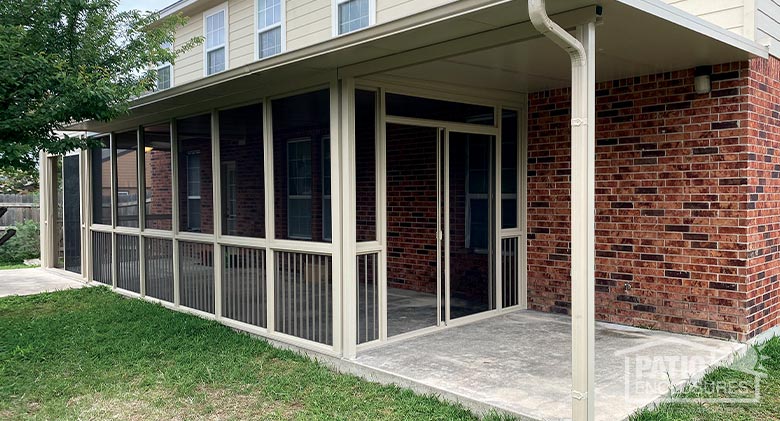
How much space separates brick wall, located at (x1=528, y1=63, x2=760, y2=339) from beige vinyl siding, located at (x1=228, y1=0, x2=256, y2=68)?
6850 mm

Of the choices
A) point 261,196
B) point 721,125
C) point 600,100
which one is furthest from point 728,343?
point 261,196

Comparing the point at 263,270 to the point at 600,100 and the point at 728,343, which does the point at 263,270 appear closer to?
the point at 600,100

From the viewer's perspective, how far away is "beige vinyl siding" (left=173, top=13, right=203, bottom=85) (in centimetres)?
1257

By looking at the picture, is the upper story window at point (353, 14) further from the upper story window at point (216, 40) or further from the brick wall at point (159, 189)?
the brick wall at point (159, 189)

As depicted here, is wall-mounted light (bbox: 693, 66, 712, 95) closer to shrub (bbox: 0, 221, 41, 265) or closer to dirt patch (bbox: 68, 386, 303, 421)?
dirt patch (bbox: 68, 386, 303, 421)

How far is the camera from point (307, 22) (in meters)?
10.2

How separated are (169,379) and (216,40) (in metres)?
9.16

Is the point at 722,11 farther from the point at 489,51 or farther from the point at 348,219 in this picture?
the point at 348,219

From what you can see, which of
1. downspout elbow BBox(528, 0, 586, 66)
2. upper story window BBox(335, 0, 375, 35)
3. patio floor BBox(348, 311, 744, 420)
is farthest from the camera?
upper story window BBox(335, 0, 375, 35)

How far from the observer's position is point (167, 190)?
23.5 ft

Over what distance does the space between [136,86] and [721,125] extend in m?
5.60

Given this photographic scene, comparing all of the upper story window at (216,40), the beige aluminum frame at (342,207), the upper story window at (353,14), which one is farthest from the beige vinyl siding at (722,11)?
the upper story window at (216,40)

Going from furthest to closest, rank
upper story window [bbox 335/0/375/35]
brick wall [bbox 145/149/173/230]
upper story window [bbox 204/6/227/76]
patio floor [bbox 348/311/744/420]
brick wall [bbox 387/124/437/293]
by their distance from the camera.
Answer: upper story window [bbox 204/6/227/76]
upper story window [bbox 335/0/375/35]
brick wall [bbox 145/149/173/230]
brick wall [bbox 387/124/437/293]
patio floor [bbox 348/311/744/420]

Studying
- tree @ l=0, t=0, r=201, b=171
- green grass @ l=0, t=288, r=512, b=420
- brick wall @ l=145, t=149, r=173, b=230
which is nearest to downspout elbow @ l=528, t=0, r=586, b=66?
green grass @ l=0, t=288, r=512, b=420
